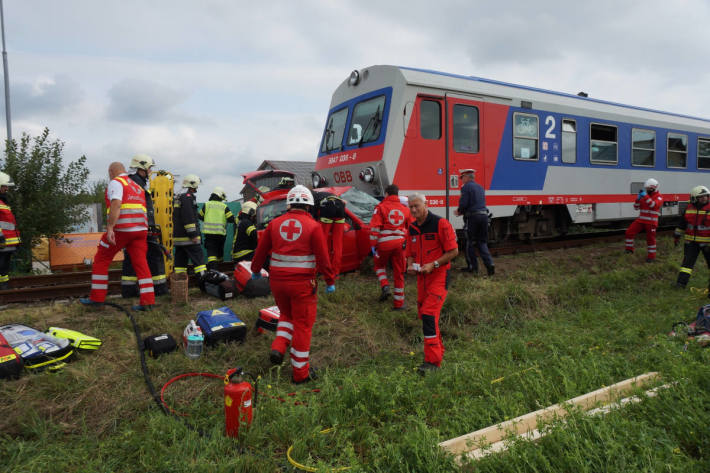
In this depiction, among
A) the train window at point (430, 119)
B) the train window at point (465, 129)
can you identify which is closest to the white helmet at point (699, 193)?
the train window at point (465, 129)

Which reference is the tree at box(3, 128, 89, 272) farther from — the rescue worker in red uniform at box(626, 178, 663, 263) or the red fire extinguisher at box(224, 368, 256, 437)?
the rescue worker in red uniform at box(626, 178, 663, 263)

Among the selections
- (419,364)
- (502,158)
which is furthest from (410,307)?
(502,158)

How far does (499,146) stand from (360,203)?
320 centimetres

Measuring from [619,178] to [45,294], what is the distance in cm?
1214

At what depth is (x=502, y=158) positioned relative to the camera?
8.90m

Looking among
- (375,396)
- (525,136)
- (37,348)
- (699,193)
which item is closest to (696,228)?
(699,193)

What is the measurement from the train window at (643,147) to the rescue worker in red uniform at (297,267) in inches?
412

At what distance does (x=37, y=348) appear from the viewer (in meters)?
3.85

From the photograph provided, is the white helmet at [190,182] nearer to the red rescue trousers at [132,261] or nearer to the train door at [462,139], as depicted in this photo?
the red rescue trousers at [132,261]

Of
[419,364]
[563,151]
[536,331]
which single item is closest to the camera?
[419,364]

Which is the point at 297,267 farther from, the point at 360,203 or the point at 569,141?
the point at 569,141

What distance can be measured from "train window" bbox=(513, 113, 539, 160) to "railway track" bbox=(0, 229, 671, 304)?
1981mm

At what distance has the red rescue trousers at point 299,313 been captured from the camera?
12.8ft

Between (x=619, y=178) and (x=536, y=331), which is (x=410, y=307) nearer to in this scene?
(x=536, y=331)
